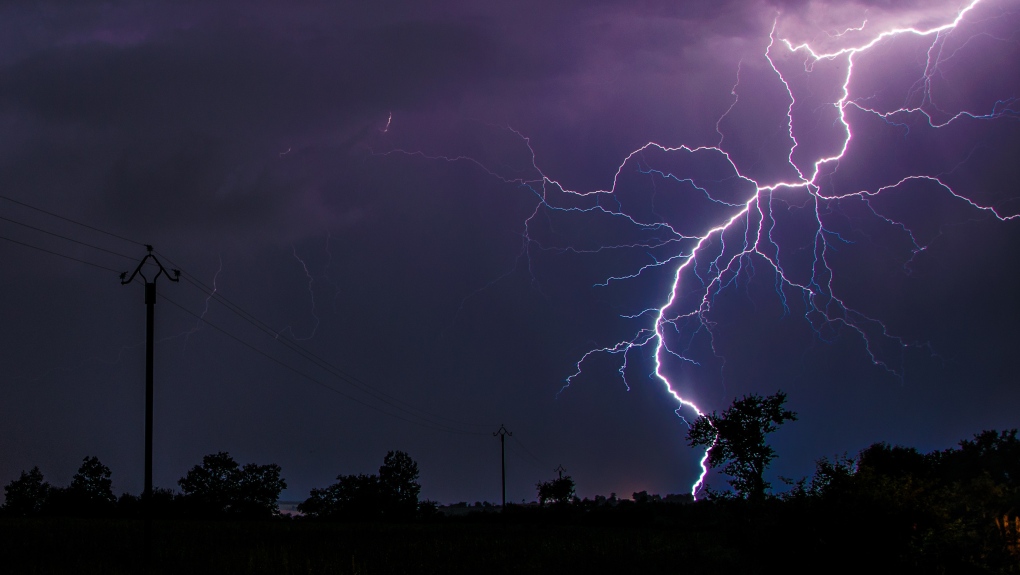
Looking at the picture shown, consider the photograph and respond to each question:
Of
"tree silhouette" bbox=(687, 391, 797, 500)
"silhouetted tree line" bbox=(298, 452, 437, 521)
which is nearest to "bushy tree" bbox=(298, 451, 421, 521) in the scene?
"silhouetted tree line" bbox=(298, 452, 437, 521)

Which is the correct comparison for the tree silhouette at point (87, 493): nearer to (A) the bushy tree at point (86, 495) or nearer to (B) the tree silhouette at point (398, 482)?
(A) the bushy tree at point (86, 495)

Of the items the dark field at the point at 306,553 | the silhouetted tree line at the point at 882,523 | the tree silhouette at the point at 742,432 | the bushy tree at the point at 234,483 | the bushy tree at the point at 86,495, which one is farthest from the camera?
the bushy tree at the point at 234,483

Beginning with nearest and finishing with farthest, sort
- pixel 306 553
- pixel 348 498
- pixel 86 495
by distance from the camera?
pixel 306 553 → pixel 86 495 → pixel 348 498

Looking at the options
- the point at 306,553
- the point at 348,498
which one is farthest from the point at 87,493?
the point at 306,553

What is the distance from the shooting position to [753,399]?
37219 millimetres

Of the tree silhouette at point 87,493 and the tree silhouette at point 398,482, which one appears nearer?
the tree silhouette at point 87,493

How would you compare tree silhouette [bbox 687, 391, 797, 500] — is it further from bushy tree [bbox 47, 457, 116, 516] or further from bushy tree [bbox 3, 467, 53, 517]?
bushy tree [bbox 3, 467, 53, 517]

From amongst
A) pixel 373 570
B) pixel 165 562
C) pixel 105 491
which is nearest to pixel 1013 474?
pixel 373 570

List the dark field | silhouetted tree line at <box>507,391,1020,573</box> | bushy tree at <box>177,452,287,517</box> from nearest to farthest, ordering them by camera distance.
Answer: silhouetted tree line at <box>507,391,1020,573</box>, the dark field, bushy tree at <box>177,452,287,517</box>

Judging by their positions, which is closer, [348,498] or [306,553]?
[306,553]

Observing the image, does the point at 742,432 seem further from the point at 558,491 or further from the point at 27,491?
the point at 27,491

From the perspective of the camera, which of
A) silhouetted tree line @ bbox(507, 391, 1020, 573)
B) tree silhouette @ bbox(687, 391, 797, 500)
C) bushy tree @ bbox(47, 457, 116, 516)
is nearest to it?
silhouetted tree line @ bbox(507, 391, 1020, 573)

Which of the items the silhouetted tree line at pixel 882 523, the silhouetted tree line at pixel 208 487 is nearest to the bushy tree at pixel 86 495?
the silhouetted tree line at pixel 208 487

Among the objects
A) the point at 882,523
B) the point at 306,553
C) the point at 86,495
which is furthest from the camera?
the point at 86,495
